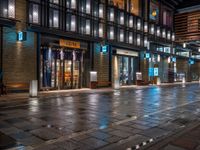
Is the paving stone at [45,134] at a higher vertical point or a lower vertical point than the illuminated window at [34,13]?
lower

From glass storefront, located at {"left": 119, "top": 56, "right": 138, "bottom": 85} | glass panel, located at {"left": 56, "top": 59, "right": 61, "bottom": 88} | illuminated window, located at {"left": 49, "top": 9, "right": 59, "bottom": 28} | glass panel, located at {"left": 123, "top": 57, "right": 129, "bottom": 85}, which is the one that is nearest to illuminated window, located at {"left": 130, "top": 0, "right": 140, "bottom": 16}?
glass storefront, located at {"left": 119, "top": 56, "right": 138, "bottom": 85}

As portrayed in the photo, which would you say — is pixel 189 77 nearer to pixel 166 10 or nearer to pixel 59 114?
pixel 166 10

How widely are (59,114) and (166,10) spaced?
37.1m

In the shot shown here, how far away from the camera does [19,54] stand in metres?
18.7

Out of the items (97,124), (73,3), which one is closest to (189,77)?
(73,3)

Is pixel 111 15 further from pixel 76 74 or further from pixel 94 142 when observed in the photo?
pixel 94 142

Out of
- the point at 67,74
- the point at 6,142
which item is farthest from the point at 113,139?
the point at 67,74

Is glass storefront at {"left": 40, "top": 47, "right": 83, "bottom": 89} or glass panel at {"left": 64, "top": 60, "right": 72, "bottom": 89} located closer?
glass storefront at {"left": 40, "top": 47, "right": 83, "bottom": 89}

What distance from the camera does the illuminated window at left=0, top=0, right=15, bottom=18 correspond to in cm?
1747

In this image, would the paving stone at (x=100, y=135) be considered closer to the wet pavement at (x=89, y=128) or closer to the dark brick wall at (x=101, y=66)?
the wet pavement at (x=89, y=128)

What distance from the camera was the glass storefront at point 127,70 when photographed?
102 ft

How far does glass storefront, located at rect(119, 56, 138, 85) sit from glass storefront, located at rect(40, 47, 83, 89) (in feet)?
26.2

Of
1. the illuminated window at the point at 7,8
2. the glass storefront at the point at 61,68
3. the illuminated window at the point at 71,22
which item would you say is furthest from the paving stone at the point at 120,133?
the illuminated window at the point at 71,22

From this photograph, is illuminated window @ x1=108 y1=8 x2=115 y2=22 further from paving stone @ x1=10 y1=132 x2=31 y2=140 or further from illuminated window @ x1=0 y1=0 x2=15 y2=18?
paving stone @ x1=10 y1=132 x2=31 y2=140
